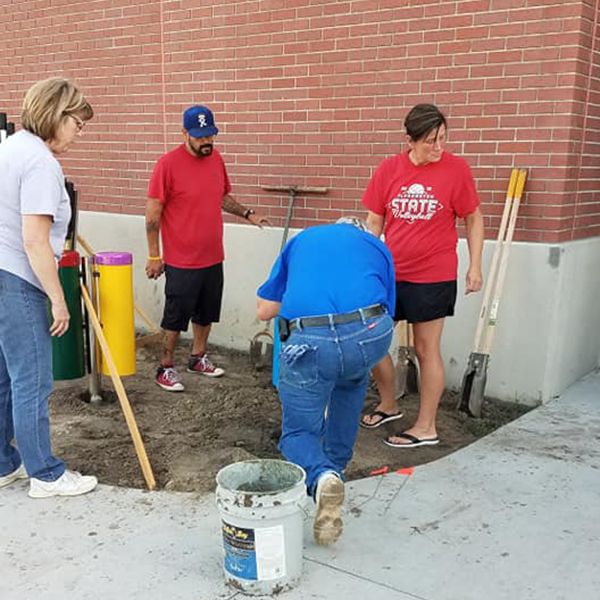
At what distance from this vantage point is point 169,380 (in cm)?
542

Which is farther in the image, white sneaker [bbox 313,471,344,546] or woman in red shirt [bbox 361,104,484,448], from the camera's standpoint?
woman in red shirt [bbox 361,104,484,448]

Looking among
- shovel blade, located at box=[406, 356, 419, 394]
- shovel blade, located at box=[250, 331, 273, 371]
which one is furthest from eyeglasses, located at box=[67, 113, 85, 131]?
shovel blade, located at box=[406, 356, 419, 394]

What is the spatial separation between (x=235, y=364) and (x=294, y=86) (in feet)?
7.69

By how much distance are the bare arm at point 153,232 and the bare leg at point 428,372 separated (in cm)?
195

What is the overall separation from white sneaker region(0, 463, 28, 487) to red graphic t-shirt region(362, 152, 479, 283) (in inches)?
90.7

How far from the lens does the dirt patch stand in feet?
13.3

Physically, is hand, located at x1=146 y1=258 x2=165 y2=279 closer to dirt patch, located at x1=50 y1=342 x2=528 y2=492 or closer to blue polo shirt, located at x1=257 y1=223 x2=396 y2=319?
dirt patch, located at x1=50 y1=342 x2=528 y2=492

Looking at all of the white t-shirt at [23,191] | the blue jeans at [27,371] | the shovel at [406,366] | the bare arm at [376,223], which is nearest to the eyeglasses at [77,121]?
the white t-shirt at [23,191]

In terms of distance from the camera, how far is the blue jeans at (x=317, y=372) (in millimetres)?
3086

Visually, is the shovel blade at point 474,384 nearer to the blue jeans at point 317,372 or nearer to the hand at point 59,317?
the blue jeans at point 317,372

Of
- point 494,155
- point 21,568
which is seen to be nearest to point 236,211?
point 494,155

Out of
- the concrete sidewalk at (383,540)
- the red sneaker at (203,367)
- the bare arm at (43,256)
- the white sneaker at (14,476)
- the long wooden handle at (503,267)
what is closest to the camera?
the concrete sidewalk at (383,540)

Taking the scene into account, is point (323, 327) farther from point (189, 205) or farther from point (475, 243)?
point (189, 205)

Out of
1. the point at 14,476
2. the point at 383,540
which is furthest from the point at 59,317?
the point at 383,540
